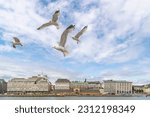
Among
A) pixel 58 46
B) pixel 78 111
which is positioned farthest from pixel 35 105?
pixel 58 46

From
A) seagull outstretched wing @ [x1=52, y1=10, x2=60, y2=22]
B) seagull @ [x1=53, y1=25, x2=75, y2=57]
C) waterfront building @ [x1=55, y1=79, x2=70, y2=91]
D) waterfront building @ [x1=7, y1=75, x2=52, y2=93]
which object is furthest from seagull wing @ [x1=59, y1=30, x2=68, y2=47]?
waterfront building @ [x1=7, y1=75, x2=52, y2=93]

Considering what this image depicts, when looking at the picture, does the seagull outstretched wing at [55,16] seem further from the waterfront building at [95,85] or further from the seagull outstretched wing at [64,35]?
the waterfront building at [95,85]

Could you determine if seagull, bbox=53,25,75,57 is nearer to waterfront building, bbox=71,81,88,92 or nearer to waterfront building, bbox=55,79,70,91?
waterfront building, bbox=55,79,70,91

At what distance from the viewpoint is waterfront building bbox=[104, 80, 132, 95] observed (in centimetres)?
2896

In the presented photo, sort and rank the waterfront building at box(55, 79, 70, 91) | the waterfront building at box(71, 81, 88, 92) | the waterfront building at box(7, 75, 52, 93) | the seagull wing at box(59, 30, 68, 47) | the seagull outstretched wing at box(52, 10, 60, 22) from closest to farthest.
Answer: the seagull wing at box(59, 30, 68, 47) < the seagull outstretched wing at box(52, 10, 60, 22) < the waterfront building at box(55, 79, 70, 91) < the waterfront building at box(7, 75, 52, 93) < the waterfront building at box(71, 81, 88, 92)

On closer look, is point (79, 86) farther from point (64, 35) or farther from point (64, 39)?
point (64, 35)

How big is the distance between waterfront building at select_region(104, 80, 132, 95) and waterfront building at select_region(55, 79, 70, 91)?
8.05ft

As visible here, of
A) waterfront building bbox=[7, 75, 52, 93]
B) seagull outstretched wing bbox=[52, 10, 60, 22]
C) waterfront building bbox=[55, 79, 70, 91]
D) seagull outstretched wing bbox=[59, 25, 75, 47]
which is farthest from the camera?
waterfront building bbox=[7, 75, 52, 93]

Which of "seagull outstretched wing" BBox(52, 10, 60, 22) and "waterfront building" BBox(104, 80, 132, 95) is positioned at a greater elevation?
"seagull outstretched wing" BBox(52, 10, 60, 22)

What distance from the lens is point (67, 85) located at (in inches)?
1128

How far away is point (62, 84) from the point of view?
1112 inches

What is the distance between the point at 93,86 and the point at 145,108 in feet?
67.4

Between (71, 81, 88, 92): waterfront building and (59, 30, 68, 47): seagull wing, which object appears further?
(71, 81, 88, 92): waterfront building

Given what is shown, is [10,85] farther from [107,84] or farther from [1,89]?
[107,84]
